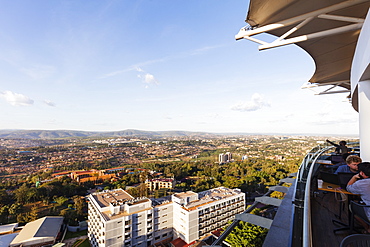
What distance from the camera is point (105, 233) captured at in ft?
26.1

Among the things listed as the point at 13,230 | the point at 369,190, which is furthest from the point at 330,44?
the point at 13,230

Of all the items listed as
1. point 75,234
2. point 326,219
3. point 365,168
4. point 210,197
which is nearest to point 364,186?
point 365,168

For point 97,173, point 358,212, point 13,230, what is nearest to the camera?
point 358,212

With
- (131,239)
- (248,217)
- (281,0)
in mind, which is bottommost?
(131,239)

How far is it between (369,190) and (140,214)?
934 cm

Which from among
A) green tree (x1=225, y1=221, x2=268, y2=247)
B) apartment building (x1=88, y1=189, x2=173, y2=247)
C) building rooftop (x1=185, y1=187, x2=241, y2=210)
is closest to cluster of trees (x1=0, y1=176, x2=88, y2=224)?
apartment building (x1=88, y1=189, x2=173, y2=247)

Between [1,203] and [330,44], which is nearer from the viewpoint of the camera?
[330,44]

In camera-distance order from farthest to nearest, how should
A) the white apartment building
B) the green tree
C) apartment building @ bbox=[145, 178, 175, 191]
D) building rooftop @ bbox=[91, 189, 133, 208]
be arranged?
apartment building @ bbox=[145, 178, 175, 191] → building rooftop @ bbox=[91, 189, 133, 208] → the white apartment building → the green tree

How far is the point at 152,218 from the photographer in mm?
9461

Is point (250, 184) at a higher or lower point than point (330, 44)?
lower

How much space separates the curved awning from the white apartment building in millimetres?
8921

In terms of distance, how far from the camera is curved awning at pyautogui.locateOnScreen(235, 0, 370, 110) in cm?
230

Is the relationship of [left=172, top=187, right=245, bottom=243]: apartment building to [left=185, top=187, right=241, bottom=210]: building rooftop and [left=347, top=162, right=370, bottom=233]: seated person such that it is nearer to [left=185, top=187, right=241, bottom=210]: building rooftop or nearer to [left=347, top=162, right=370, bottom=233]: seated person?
[left=185, top=187, right=241, bottom=210]: building rooftop

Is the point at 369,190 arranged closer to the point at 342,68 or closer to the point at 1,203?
the point at 342,68
